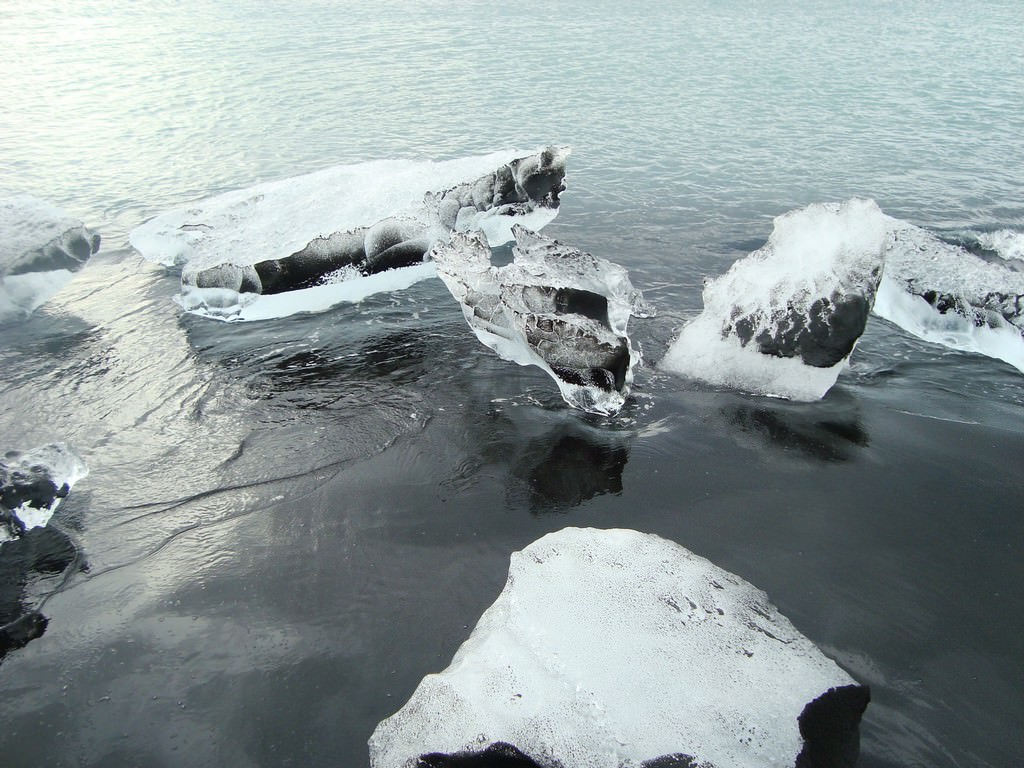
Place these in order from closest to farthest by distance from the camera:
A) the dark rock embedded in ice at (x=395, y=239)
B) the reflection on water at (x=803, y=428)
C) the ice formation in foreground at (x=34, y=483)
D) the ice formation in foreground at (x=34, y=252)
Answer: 1. the ice formation in foreground at (x=34, y=483)
2. the reflection on water at (x=803, y=428)
3. the dark rock embedded in ice at (x=395, y=239)
4. the ice formation in foreground at (x=34, y=252)

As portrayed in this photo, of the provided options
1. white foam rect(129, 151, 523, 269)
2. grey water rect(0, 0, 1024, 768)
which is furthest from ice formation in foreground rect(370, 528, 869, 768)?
white foam rect(129, 151, 523, 269)

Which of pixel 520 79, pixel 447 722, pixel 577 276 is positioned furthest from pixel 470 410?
pixel 520 79

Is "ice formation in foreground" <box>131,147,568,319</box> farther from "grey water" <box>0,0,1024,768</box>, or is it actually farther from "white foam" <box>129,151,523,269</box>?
"grey water" <box>0,0,1024,768</box>

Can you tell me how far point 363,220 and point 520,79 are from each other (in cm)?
1131

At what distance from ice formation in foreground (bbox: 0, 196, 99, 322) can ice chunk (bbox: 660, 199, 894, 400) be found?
5.88 m

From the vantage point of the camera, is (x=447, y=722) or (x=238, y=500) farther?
(x=238, y=500)

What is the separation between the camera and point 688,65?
717 inches

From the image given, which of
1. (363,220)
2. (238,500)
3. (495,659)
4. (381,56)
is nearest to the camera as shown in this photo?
(495,659)

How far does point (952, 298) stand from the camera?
21.1 feet

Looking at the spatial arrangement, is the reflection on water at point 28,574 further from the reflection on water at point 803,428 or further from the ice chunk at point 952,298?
the ice chunk at point 952,298

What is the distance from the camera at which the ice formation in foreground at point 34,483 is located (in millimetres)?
4191

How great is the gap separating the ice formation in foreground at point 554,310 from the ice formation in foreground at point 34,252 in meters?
3.96

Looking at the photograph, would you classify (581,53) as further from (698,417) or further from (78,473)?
(78,473)

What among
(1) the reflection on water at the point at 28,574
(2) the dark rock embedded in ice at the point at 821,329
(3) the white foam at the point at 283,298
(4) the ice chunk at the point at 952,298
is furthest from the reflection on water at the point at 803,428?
(1) the reflection on water at the point at 28,574
